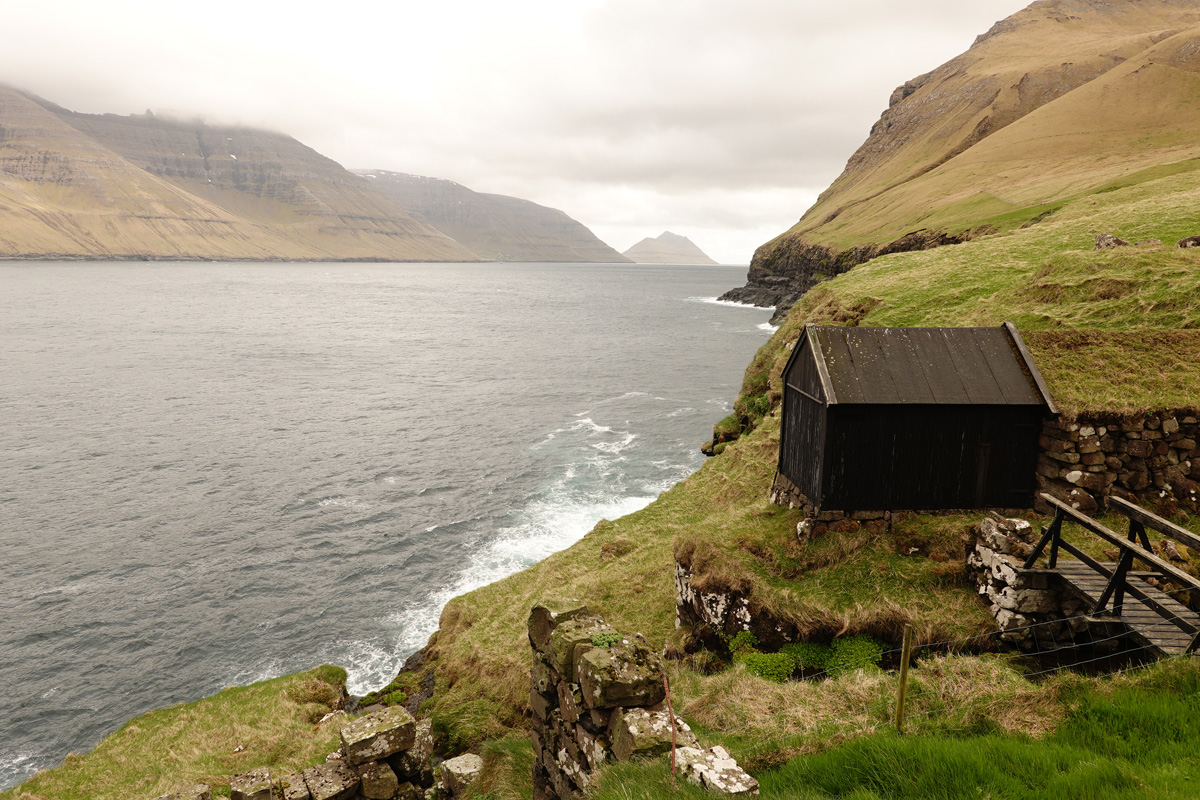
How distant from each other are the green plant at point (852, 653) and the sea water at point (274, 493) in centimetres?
955

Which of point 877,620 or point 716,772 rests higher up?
point 716,772

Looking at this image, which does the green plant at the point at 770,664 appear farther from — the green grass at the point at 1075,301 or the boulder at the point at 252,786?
the boulder at the point at 252,786

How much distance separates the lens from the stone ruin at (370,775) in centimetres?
1497

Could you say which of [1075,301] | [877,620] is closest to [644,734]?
[877,620]

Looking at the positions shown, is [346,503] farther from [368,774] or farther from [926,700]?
[926,700]

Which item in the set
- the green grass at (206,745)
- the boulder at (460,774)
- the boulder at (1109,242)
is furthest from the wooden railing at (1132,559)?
the boulder at (1109,242)

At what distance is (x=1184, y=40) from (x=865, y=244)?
3329 inches

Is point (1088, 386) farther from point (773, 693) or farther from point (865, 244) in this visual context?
point (865, 244)

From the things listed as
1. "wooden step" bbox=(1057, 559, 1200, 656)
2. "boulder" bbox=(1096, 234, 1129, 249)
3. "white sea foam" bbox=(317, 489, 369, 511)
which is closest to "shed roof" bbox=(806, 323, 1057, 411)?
"wooden step" bbox=(1057, 559, 1200, 656)

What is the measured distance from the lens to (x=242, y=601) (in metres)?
34.5

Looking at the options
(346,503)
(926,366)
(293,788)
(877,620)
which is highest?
(926,366)

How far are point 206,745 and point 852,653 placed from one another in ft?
72.9

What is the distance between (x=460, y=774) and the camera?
16156 mm

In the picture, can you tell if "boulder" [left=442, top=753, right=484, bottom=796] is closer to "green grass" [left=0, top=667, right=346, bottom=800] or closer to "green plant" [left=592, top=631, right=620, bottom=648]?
"green grass" [left=0, top=667, right=346, bottom=800]
